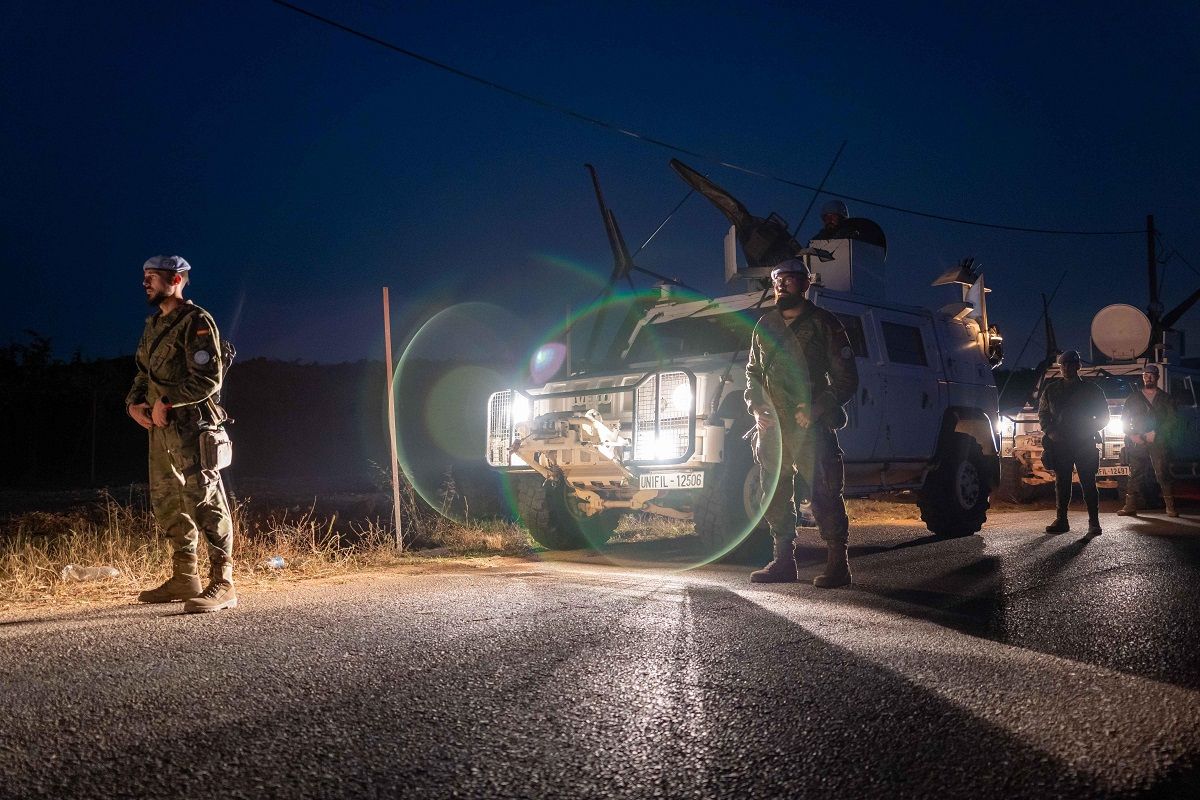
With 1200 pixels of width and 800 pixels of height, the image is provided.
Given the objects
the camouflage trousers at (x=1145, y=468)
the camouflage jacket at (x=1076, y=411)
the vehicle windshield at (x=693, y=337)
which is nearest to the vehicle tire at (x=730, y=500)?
the vehicle windshield at (x=693, y=337)

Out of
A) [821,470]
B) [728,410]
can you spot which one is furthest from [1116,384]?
[821,470]

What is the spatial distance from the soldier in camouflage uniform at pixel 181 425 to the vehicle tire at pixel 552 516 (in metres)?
3.71

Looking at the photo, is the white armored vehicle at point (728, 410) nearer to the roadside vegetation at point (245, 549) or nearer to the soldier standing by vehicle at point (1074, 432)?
the soldier standing by vehicle at point (1074, 432)

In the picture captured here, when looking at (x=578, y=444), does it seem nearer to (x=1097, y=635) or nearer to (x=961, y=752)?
(x=1097, y=635)

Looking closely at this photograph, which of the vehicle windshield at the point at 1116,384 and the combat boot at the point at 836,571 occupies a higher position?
the vehicle windshield at the point at 1116,384

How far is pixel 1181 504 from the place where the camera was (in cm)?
1432

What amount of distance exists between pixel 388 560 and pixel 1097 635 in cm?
537

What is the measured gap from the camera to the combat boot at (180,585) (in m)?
5.10

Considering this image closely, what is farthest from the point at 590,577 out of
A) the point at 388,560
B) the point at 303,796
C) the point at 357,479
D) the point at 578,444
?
the point at 357,479

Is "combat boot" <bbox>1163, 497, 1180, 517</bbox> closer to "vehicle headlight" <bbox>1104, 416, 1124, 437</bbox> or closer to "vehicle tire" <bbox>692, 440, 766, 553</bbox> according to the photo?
"vehicle headlight" <bbox>1104, 416, 1124, 437</bbox>

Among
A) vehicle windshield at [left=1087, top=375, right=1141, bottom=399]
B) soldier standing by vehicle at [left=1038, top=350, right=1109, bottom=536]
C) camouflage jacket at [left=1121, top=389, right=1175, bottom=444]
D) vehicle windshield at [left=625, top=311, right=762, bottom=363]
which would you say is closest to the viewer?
vehicle windshield at [left=625, top=311, right=762, bottom=363]

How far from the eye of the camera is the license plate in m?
7.08

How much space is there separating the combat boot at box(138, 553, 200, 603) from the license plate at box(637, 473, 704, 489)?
323 centimetres

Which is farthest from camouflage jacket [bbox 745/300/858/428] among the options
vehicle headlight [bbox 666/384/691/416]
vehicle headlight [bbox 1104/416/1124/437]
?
vehicle headlight [bbox 1104/416/1124/437]
